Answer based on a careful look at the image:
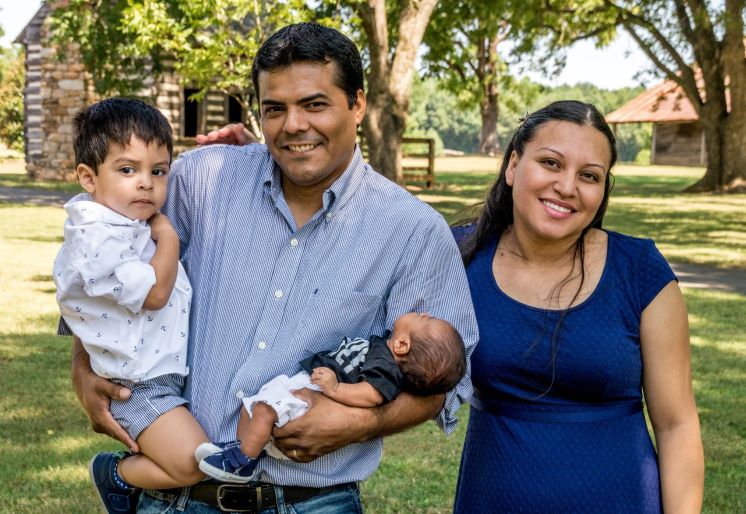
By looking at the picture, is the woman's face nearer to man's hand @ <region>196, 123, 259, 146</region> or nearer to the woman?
the woman

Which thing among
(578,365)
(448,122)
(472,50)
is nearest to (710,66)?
(472,50)

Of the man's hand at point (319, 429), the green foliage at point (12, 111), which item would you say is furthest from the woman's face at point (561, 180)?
the green foliage at point (12, 111)

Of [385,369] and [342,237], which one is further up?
[342,237]

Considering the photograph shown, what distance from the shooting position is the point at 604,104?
10375 centimetres

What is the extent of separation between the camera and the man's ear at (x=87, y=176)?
2764 millimetres

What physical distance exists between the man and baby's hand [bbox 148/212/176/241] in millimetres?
110

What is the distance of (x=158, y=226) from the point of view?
2740mm

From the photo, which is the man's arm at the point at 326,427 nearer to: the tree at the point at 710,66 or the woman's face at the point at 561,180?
the woman's face at the point at 561,180

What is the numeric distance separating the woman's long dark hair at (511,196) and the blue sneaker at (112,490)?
1.24m

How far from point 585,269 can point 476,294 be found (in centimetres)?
34

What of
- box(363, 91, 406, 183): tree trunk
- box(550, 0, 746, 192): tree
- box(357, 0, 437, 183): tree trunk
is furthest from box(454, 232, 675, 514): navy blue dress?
box(550, 0, 746, 192): tree

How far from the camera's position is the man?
8.60 ft

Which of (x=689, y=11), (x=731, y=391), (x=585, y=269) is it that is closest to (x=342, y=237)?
(x=585, y=269)

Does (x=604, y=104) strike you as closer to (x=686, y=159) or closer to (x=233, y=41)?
(x=686, y=159)
